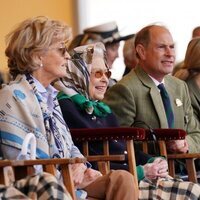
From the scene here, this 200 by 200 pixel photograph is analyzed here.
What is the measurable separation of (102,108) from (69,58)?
1.22ft

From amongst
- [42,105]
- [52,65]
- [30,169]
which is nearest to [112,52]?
[52,65]

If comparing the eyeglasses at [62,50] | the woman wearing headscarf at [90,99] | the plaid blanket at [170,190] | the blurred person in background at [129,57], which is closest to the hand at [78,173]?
the plaid blanket at [170,190]

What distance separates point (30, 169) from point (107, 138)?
0.90 meters

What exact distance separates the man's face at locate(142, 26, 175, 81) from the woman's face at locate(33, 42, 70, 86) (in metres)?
0.97

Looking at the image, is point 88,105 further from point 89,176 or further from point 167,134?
→ point 89,176

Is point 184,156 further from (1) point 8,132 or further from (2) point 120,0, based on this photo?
(2) point 120,0

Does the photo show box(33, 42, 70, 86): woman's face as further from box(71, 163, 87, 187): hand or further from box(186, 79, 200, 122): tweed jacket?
box(186, 79, 200, 122): tweed jacket

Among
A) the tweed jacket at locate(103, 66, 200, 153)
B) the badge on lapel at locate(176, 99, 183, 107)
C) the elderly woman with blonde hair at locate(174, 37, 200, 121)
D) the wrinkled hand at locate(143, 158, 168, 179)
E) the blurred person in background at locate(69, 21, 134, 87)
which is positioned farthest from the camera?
the blurred person in background at locate(69, 21, 134, 87)

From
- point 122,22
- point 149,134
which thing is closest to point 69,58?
point 149,134

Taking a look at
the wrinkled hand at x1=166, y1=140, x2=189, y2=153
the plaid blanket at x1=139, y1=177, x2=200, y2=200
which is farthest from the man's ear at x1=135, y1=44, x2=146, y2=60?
the plaid blanket at x1=139, y1=177, x2=200, y2=200

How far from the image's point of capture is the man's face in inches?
199

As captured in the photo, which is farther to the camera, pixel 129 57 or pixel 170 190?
pixel 129 57

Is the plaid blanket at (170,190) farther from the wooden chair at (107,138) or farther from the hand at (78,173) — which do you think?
the hand at (78,173)

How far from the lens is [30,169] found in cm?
345
